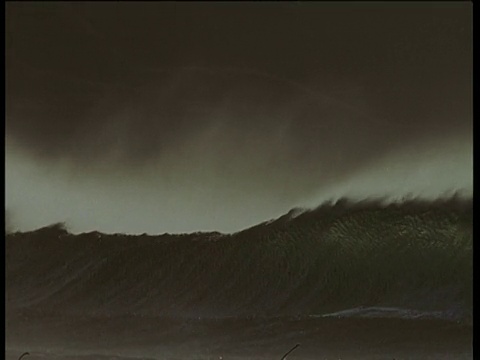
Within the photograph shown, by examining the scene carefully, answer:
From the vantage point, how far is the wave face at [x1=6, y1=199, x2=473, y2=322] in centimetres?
151

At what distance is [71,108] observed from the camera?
1.59m

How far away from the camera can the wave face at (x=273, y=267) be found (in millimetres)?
1508

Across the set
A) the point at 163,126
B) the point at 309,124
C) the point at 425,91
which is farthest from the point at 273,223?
the point at 425,91

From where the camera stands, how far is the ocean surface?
4.92 ft

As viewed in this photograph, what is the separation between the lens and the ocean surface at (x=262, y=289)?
1.50 meters

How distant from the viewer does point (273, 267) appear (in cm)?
154

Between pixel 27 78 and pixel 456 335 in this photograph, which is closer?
pixel 456 335

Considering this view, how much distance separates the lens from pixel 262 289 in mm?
1539

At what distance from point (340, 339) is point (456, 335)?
0.26 metres

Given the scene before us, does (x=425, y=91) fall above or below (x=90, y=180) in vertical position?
above

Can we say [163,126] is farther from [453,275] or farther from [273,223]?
[453,275]

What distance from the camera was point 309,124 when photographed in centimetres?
154

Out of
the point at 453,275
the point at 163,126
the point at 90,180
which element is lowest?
the point at 453,275

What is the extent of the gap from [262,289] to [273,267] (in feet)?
0.19
